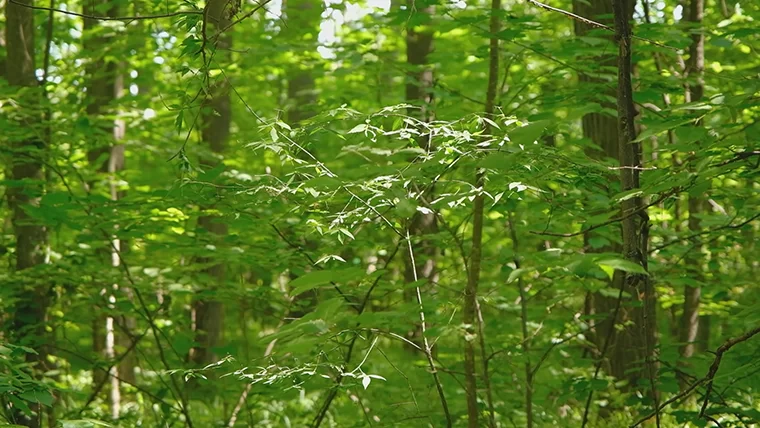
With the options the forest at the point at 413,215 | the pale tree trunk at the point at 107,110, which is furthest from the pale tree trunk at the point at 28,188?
the pale tree trunk at the point at 107,110

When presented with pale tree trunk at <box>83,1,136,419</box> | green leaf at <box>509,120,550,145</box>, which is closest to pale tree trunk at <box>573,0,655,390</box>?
green leaf at <box>509,120,550,145</box>

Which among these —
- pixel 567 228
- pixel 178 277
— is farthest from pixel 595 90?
pixel 178 277

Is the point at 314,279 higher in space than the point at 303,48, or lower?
lower

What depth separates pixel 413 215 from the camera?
247cm

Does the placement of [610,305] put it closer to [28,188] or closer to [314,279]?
[28,188]

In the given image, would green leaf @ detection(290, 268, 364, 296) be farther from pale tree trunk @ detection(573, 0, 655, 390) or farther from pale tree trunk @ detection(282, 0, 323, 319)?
pale tree trunk @ detection(573, 0, 655, 390)

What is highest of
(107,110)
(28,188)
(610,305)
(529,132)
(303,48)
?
(303,48)

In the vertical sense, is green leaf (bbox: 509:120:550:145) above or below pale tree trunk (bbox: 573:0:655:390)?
above

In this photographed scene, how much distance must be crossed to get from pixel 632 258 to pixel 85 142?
403 centimetres

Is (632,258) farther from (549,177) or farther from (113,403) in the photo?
(113,403)

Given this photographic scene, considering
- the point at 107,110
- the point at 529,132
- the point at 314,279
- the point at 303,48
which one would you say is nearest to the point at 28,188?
the point at 107,110

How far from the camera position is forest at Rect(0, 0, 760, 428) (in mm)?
2342

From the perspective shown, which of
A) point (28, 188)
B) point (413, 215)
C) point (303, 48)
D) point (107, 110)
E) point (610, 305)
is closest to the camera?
point (413, 215)

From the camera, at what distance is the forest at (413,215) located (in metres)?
2.34
